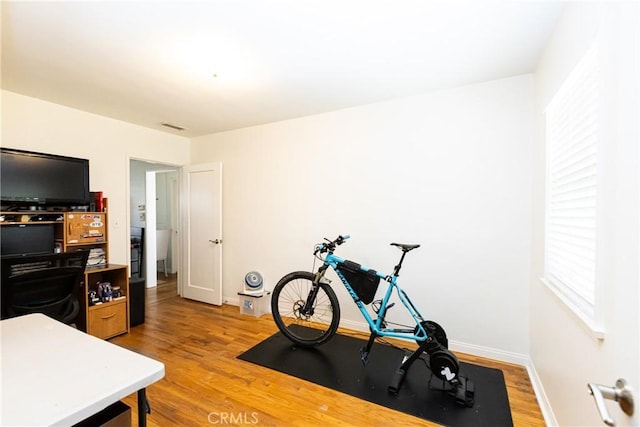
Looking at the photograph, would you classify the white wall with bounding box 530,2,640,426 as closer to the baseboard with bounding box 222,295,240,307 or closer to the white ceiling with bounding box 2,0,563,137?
the white ceiling with bounding box 2,0,563,137

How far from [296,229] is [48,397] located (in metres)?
2.92

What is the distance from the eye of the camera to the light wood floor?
6.16 feet

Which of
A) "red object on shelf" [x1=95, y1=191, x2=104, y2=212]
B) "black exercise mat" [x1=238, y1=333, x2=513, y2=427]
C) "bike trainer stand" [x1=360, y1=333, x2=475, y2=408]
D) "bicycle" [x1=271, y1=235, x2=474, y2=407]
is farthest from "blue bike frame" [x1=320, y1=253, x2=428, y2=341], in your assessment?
"red object on shelf" [x1=95, y1=191, x2=104, y2=212]

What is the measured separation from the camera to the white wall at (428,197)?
254 cm

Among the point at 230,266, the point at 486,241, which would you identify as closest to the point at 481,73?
the point at 486,241

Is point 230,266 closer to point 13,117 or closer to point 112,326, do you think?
point 112,326

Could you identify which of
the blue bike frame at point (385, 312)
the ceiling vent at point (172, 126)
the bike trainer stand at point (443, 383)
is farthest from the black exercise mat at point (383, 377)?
the ceiling vent at point (172, 126)

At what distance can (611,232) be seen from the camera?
102cm

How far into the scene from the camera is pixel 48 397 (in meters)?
0.79

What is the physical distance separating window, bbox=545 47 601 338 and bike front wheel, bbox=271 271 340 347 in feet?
5.91

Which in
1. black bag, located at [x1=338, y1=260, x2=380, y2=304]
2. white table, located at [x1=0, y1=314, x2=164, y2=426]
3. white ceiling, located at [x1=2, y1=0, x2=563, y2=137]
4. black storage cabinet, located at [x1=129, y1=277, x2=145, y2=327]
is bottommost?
black storage cabinet, located at [x1=129, y1=277, x2=145, y2=327]

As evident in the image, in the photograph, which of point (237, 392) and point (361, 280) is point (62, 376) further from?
point (361, 280)

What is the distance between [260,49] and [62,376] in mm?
2142

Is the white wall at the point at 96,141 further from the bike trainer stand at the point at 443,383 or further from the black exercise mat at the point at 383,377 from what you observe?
the bike trainer stand at the point at 443,383
